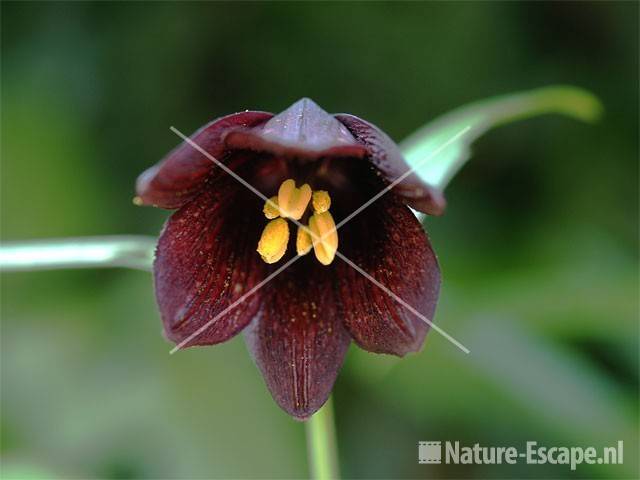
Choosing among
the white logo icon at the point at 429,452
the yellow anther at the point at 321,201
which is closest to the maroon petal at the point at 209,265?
the yellow anther at the point at 321,201

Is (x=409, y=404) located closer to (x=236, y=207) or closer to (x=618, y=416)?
(x=618, y=416)

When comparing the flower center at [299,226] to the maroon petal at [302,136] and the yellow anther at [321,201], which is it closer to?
the yellow anther at [321,201]

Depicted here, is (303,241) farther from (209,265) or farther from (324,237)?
(209,265)

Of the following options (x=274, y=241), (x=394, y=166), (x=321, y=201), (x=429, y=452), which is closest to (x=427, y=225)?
(x=429, y=452)

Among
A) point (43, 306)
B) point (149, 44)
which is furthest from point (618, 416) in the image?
point (149, 44)

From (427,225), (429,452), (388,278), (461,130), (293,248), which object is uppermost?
(427,225)
